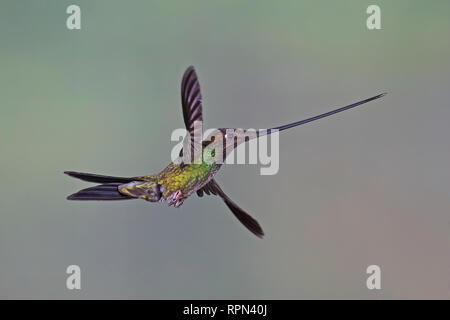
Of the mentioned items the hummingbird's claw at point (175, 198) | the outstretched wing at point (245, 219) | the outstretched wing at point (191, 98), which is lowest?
the outstretched wing at point (245, 219)

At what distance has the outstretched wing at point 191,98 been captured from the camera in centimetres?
41

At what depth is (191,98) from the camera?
1.36 ft

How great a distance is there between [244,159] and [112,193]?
0.14m

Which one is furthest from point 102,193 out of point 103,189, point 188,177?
point 188,177

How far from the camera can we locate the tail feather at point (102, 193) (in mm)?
390

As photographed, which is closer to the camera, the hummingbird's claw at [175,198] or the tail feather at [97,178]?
the tail feather at [97,178]

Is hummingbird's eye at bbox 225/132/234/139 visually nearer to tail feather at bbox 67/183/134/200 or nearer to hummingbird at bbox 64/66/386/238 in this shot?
hummingbird at bbox 64/66/386/238

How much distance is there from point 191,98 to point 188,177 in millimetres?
118

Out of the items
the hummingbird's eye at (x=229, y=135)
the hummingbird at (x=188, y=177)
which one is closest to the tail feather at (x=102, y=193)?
the hummingbird at (x=188, y=177)

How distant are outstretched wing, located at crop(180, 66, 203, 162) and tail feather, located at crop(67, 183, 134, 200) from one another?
0.26 feet

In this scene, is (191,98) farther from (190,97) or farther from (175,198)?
(175,198)

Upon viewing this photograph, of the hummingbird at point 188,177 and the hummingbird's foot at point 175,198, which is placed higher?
the hummingbird at point 188,177

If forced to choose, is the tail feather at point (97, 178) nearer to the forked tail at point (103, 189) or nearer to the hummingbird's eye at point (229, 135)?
the forked tail at point (103, 189)
